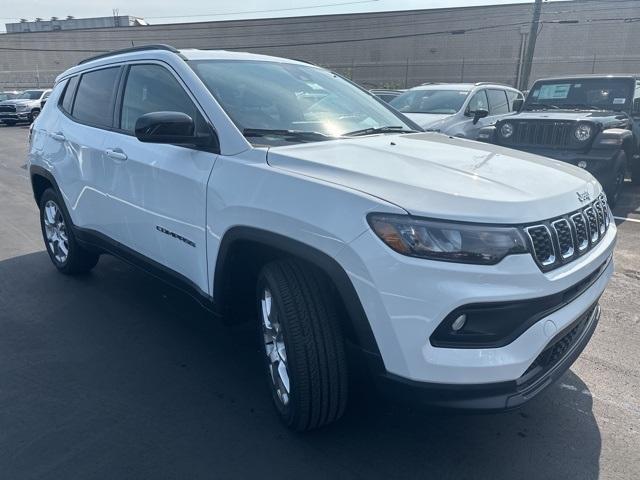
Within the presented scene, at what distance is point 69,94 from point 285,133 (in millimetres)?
2684

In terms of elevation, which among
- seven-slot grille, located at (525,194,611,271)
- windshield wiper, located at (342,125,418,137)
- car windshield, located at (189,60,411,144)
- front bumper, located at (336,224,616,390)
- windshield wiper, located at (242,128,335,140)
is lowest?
front bumper, located at (336,224,616,390)

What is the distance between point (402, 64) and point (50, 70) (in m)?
36.5

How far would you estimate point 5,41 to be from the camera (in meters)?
56.7

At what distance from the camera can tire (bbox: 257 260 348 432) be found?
244 cm

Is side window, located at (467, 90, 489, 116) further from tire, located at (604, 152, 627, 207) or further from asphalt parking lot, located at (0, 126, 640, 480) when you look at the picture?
asphalt parking lot, located at (0, 126, 640, 480)

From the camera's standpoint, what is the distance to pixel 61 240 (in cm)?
493

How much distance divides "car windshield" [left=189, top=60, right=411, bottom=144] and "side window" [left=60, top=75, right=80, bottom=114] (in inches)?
73.8

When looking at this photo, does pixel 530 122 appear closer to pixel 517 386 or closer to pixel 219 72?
pixel 219 72

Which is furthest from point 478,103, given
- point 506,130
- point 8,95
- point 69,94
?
point 8,95

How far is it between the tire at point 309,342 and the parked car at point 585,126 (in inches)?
236

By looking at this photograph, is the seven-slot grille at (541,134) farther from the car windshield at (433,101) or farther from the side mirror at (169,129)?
the side mirror at (169,129)

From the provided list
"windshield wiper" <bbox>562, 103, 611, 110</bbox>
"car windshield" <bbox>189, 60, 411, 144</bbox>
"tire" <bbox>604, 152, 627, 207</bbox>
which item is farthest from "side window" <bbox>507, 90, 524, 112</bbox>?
"car windshield" <bbox>189, 60, 411, 144</bbox>

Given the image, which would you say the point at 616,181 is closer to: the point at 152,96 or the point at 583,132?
the point at 583,132

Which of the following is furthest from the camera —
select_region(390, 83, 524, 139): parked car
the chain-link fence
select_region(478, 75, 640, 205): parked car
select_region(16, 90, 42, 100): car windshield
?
the chain-link fence
